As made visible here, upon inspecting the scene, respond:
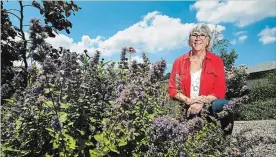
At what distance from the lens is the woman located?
4.45m

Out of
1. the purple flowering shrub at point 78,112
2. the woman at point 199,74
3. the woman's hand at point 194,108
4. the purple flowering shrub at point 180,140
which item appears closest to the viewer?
the purple flowering shrub at point 180,140

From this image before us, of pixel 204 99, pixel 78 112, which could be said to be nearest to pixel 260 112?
pixel 204 99

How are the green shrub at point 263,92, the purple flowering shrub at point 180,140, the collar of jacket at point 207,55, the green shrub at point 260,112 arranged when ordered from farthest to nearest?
1. the green shrub at point 263,92
2. the green shrub at point 260,112
3. the collar of jacket at point 207,55
4. the purple flowering shrub at point 180,140

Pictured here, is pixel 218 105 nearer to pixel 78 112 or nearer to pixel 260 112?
pixel 78 112

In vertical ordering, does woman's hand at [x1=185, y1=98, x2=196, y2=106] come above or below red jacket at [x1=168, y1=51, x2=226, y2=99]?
below

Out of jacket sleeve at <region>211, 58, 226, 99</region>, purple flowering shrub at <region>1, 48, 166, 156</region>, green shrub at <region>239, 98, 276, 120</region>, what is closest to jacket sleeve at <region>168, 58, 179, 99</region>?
jacket sleeve at <region>211, 58, 226, 99</region>

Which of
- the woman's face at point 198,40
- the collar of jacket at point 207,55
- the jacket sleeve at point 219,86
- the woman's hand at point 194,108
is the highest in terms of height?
the woman's face at point 198,40

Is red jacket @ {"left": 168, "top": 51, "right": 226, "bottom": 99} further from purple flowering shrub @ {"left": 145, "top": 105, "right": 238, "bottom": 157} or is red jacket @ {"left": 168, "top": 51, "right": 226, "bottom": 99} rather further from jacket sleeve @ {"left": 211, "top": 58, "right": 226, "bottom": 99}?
purple flowering shrub @ {"left": 145, "top": 105, "right": 238, "bottom": 157}

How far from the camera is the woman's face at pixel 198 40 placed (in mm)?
4590

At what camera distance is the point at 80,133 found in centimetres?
328

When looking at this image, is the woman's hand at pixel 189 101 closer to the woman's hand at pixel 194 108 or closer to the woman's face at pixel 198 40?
the woman's hand at pixel 194 108

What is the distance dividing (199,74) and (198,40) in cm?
41

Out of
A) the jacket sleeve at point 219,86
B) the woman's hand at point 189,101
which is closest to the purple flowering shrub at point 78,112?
the woman's hand at point 189,101

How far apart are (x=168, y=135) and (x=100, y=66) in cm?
128
